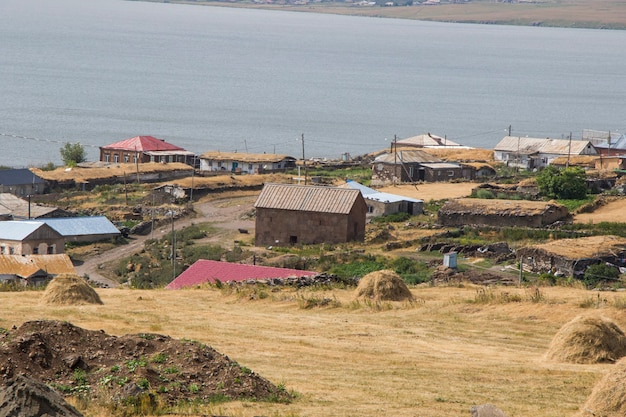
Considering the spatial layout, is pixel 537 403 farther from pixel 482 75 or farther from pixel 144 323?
pixel 482 75

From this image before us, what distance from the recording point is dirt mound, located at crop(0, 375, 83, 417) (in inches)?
434

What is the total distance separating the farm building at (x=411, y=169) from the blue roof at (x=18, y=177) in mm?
18549

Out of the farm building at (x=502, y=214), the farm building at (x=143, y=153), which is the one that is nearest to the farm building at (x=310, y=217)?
the farm building at (x=502, y=214)

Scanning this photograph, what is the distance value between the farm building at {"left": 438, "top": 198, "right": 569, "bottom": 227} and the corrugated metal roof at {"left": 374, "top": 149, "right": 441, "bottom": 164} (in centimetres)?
1639

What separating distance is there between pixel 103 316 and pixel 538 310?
8.93m

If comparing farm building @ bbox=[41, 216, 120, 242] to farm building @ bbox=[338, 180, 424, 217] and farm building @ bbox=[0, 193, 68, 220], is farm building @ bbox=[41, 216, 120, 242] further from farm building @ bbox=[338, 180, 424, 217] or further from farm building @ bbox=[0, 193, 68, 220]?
farm building @ bbox=[338, 180, 424, 217]

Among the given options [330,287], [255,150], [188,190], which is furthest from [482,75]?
[330,287]

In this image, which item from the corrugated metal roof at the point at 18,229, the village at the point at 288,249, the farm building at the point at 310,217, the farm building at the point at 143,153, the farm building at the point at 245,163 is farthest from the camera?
the farm building at the point at 143,153

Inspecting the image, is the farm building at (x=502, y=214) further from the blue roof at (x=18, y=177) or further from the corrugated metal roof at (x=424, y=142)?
the corrugated metal roof at (x=424, y=142)

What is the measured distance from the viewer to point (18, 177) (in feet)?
203

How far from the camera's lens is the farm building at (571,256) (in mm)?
35000

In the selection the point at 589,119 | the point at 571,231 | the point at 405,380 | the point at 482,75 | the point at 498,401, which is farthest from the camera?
the point at 482,75

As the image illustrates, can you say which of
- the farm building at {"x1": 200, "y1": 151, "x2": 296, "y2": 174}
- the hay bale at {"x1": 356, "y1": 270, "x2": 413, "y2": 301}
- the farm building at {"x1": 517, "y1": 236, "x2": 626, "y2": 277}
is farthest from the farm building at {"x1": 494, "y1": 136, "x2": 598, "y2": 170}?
the hay bale at {"x1": 356, "y1": 270, "x2": 413, "y2": 301}

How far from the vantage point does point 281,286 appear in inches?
1102
